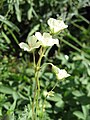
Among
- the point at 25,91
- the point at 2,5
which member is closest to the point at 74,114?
the point at 25,91

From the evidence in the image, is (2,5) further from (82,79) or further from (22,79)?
(82,79)

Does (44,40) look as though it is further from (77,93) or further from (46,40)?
(77,93)

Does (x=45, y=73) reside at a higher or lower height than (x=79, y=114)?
higher

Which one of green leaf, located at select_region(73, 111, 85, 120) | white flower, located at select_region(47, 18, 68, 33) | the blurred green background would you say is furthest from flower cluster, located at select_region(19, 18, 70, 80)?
green leaf, located at select_region(73, 111, 85, 120)

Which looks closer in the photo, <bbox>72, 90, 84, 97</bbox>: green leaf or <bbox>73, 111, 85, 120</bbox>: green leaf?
<bbox>73, 111, 85, 120</bbox>: green leaf

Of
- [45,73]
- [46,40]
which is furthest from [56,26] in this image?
[45,73]

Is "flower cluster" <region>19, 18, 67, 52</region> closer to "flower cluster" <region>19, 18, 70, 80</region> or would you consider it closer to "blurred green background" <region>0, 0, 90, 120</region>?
"flower cluster" <region>19, 18, 70, 80</region>

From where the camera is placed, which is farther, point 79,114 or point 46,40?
point 79,114

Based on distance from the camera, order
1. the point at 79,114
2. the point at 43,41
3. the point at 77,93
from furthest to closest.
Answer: the point at 77,93 → the point at 79,114 → the point at 43,41

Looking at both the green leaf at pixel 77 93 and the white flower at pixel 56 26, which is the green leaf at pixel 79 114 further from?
the white flower at pixel 56 26

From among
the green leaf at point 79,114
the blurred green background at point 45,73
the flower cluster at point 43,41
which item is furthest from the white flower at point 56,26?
the green leaf at point 79,114
